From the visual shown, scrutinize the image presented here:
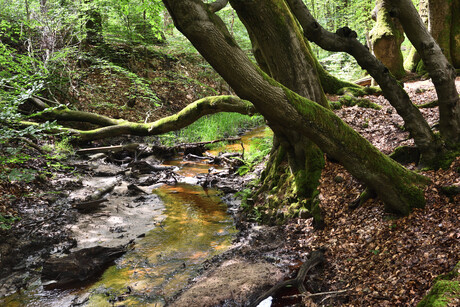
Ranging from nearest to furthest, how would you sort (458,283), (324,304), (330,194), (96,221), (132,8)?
(458,283), (324,304), (330,194), (96,221), (132,8)

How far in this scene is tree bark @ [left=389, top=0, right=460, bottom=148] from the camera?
4.00m

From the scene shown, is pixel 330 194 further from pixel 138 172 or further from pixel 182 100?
pixel 182 100

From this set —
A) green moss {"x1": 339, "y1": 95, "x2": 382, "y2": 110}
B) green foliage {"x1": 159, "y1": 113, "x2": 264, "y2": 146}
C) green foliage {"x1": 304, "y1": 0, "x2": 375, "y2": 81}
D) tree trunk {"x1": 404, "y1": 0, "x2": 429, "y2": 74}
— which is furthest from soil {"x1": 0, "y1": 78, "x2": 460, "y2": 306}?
green foliage {"x1": 304, "y1": 0, "x2": 375, "y2": 81}

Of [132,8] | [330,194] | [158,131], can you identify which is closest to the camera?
[330,194]

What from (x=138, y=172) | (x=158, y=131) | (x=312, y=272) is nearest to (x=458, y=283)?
(x=312, y=272)

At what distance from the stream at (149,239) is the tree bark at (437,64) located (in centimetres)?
Result: 374

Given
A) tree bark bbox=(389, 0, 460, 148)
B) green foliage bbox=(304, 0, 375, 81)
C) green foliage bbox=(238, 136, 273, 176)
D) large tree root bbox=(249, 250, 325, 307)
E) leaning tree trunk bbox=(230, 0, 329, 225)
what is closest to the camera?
large tree root bbox=(249, 250, 325, 307)

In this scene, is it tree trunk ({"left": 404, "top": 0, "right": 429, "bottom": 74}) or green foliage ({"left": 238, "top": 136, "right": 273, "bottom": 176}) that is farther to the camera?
tree trunk ({"left": 404, "top": 0, "right": 429, "bottom": 74})

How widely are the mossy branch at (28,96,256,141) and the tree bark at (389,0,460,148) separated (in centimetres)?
302

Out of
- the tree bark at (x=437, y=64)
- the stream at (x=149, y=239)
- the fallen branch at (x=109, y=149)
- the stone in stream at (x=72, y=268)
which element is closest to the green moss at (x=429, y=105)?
the tree bark at (x=437, y=64)

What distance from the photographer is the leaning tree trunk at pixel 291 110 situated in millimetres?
3031

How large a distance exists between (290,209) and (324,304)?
231 centimetres

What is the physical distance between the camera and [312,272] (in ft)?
12.4

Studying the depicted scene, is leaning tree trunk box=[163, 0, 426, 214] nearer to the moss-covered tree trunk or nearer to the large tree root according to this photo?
the large tree root
